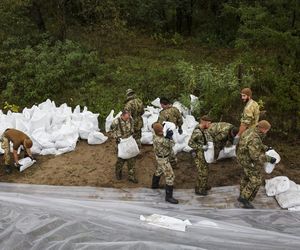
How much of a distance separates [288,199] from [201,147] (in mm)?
1354

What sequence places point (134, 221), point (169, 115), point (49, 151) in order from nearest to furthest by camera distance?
point (134, 221)
point (169, 115)
point (49, 151)

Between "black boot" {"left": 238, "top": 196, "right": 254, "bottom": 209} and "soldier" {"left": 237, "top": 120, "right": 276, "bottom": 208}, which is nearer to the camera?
"soldier" {"left": 237, "top": 120, "right": 276, "bottom": 208}

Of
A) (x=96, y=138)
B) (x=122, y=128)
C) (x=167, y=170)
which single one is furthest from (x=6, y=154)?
(x=167, y=170)

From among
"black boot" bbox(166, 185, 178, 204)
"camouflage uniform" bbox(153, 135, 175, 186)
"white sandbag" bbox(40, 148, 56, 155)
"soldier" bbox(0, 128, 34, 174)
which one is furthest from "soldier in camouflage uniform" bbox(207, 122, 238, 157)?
"soldier" bbox(0, 128, 34, 174)

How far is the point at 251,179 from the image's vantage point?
6172 mm

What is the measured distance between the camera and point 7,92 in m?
10.6

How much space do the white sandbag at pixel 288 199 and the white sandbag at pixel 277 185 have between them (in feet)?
0.23

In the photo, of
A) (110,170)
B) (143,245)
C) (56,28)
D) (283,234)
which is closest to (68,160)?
(110,170)

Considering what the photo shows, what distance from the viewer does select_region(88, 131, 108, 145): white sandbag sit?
324 inches

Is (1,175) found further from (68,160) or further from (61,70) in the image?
(61,70)

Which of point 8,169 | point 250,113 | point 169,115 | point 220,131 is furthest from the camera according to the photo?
point 8,169

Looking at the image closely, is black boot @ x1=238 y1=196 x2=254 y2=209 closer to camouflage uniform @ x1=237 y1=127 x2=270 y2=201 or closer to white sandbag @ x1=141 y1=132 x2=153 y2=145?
camouflage uniform @ x1=237 y1=127 x2=270 y2=201

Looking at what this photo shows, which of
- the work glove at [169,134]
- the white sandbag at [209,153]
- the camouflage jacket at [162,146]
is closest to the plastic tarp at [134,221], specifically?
the white sandbag at [209,153]

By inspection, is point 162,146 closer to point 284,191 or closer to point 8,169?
point 284,191
